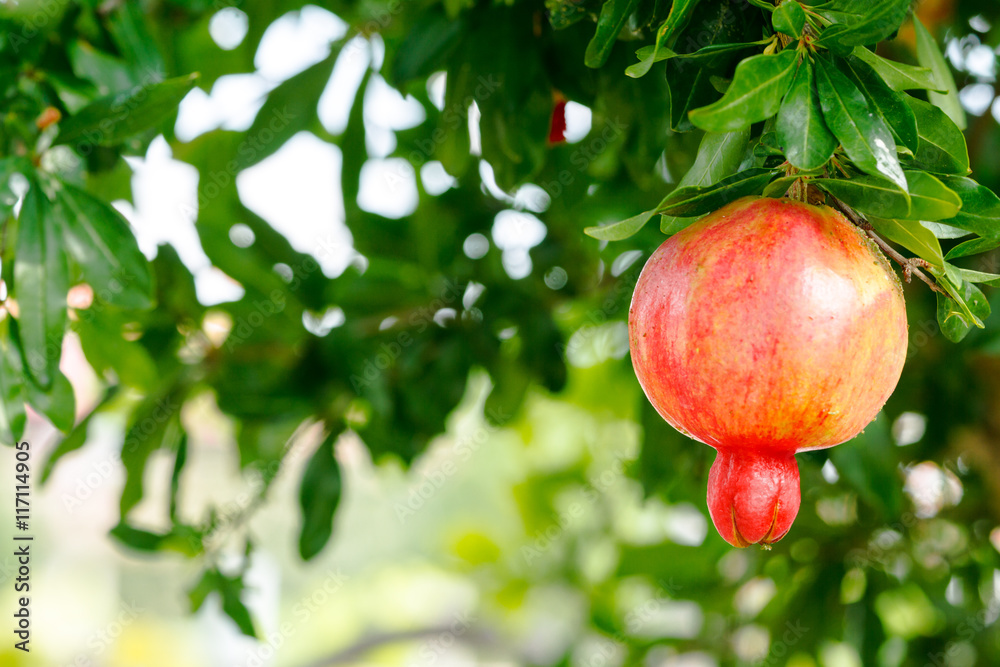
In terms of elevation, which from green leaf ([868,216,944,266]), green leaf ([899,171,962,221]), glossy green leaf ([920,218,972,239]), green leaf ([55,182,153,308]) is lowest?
green leaf ([55,182,153,308])

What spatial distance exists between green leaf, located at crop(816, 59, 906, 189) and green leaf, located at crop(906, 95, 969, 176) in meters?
0.05

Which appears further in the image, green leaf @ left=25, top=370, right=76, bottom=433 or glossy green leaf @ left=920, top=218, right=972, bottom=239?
green leaf @ left=25, top=370, right=76, bottom=433

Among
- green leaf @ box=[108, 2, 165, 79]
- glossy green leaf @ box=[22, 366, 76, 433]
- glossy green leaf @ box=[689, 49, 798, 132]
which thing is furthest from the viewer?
green leaf @ box=[108, 2, 165, 79]

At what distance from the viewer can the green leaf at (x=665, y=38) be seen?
0.45 m

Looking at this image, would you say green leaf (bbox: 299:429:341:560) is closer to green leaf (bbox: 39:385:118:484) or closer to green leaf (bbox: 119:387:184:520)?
green leaf (bbox: 119:387:184:520)

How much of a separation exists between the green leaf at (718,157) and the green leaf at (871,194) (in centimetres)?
5

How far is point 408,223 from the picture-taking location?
1.39m

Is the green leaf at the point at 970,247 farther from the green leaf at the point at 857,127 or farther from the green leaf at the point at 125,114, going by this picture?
the green leaf at the point at 125,114

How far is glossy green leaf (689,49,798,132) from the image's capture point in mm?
407

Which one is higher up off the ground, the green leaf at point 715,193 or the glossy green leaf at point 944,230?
the green leaf at point 715,193

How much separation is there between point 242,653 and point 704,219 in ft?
11.4

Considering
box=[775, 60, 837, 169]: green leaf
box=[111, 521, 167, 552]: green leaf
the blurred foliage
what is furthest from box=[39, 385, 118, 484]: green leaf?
box=[775, 60, 837, 169]: green leaf

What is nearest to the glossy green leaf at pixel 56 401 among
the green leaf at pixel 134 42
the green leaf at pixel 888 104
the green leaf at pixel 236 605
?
the green leaf at pixel 134 42

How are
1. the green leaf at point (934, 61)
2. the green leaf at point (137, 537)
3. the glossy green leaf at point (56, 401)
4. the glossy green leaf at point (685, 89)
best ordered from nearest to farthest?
the glossy green leaf at point (685, 89)
the green leaf at point (934, 61)
the glossy green leaf at point (56, 401)
the green leaf at point (137, 537)
